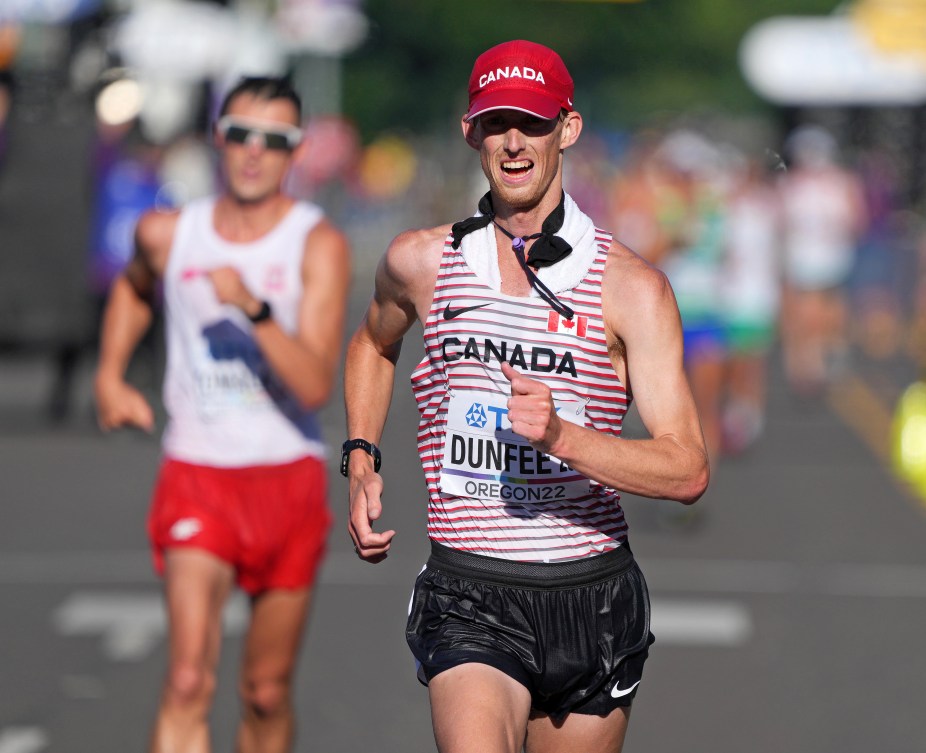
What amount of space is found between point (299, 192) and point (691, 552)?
28.1m

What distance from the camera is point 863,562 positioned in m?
10.7

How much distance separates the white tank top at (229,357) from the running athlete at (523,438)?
1346mm

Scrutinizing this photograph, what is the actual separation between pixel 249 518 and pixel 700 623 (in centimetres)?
376

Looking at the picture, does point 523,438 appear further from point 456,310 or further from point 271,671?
point 271,671

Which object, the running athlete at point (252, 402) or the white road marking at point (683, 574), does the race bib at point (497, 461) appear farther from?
the white road marking at point (683, 574)

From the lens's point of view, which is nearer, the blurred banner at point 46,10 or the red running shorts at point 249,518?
the red running shorts at point 249,518

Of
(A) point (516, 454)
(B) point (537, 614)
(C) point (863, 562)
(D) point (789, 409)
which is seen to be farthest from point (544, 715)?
(D) point (789, 409)

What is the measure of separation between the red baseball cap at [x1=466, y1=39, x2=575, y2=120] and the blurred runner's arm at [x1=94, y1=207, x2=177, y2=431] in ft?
6.37

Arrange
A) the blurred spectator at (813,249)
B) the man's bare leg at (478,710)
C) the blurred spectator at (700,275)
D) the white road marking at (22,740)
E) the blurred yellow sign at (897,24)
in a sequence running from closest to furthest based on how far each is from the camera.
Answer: the man's bare leg at (478,710), the white road marking at (22,740), the blurred spectator at (700,275), the blurred spectator at (813,249), the blurred yellow sign at (897,24)

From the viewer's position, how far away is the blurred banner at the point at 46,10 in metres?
20.8

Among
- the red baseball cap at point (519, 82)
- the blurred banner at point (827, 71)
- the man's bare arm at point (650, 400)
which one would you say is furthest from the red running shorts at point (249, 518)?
the blurred banner at point (827, 71)

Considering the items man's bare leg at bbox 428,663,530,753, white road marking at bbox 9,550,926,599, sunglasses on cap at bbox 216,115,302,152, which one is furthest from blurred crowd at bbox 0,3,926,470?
white road marking at bbox 9,550,926,599

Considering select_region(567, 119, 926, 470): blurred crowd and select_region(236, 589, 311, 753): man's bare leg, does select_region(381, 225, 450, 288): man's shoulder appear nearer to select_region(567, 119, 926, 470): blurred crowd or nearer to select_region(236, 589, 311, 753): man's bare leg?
select_region(567, 119, 926, 470): blurred crowd

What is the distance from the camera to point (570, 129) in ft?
15.0
